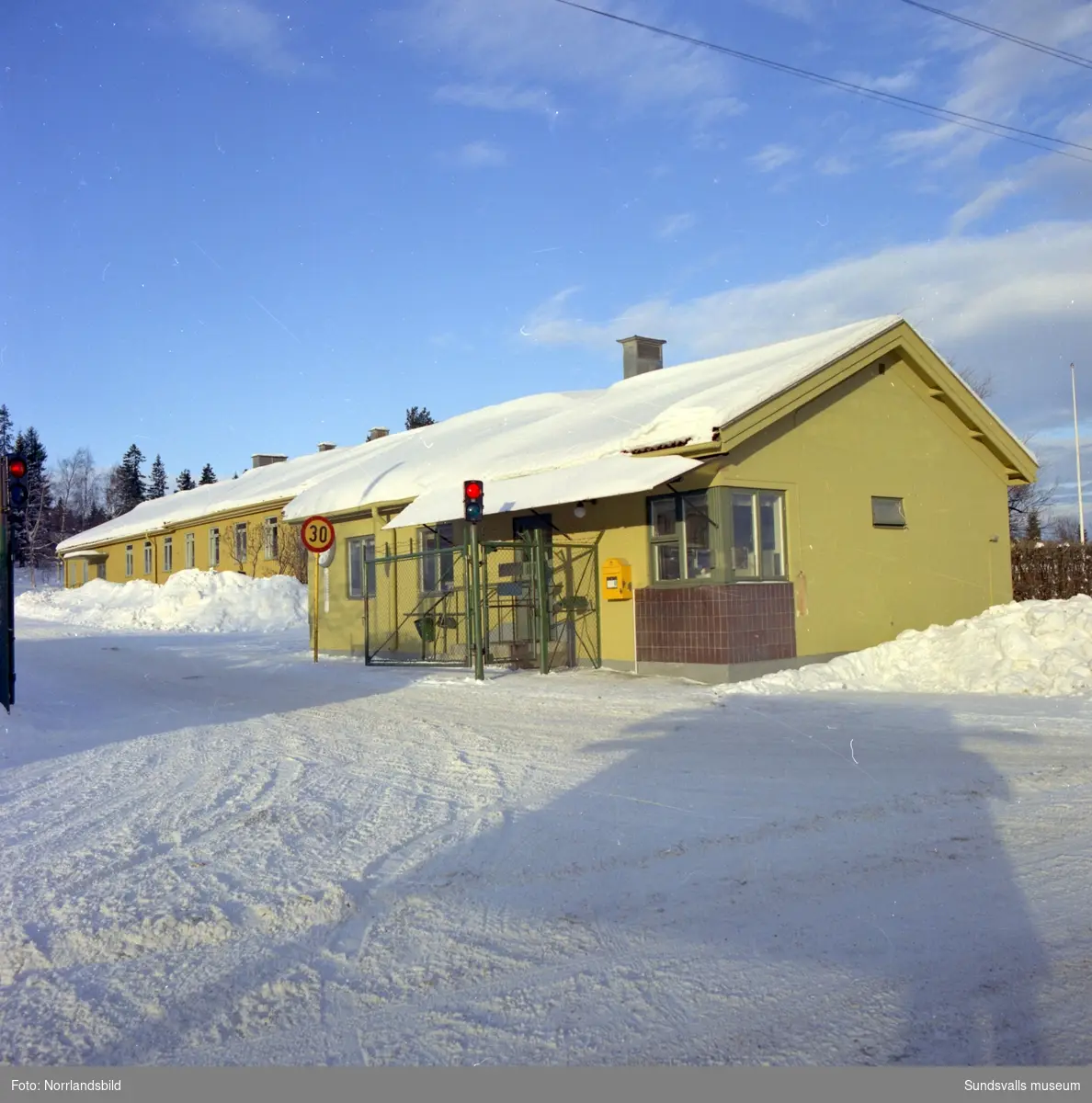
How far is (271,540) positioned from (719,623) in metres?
27.3

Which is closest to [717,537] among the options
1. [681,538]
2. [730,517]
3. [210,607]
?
[730,517]

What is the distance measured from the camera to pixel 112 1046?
382 cm

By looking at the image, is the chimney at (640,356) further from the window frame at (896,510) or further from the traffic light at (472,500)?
the traffic light at (472,500)

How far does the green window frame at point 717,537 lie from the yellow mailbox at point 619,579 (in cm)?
44

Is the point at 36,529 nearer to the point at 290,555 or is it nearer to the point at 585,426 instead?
the point at 290,555

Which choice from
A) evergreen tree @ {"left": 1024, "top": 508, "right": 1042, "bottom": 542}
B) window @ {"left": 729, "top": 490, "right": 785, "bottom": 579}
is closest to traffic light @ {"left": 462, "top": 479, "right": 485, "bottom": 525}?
window @ {"left": 729, "top": 490, "right": 785, "bottom": 579}

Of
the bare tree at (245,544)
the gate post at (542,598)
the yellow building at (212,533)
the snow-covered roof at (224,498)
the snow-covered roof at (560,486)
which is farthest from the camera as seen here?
the bare tree at (245,544)

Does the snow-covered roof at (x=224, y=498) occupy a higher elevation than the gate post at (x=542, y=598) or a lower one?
higher

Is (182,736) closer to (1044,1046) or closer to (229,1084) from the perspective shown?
(229,1084)

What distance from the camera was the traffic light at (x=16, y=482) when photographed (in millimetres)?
12375

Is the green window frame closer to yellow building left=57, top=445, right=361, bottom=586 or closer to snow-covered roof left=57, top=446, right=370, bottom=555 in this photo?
snow-covered roof left=57, top=446, right=370, bottom=555

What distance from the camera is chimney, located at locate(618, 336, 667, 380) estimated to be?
84.1ft

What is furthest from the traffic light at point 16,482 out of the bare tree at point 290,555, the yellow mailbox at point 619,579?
the bare tree at point 290,555

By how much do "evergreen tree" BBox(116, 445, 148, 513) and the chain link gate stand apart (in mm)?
82769
